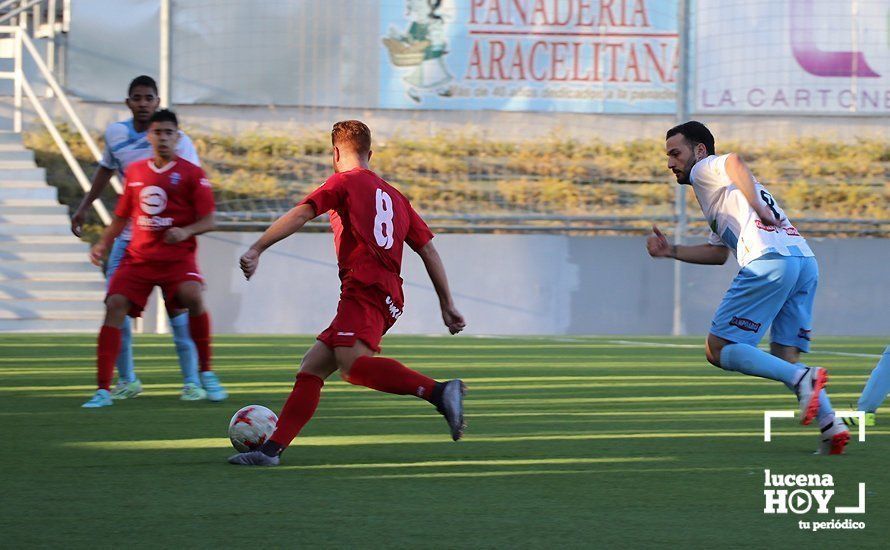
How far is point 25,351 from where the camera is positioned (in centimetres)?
1313

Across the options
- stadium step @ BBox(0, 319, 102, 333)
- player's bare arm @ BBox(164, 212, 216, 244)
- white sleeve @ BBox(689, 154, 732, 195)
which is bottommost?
stadium step @ BBox(0, 319, 102, 333)

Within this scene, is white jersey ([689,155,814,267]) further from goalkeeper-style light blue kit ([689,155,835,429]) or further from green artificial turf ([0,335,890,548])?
green artificial turf ([0,335,890,548])

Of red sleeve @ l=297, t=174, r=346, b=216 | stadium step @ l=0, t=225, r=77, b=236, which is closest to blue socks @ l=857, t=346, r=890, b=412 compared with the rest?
red sleeve @ l=297, t=174, r=346, b=216

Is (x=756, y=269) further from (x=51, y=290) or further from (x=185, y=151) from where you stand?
(x=51, y=290)

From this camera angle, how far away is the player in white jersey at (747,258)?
6.66 meters

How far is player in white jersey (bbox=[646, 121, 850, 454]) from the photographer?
21.8ft

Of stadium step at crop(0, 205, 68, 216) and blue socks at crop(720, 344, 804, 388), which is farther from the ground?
stadium step at crop(0, 205, 68, 216)

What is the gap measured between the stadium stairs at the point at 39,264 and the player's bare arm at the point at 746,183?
43.1 ft

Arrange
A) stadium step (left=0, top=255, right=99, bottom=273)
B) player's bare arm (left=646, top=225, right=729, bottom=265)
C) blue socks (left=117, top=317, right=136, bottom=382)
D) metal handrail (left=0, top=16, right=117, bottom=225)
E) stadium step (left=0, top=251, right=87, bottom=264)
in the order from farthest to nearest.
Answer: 1. metal handrail (left=0, top=16, right=117, bottom=225)
2. stadium step (left=0, top=251, right=87, bottom=264)
3. stadium step (left=0, top=255, right=99, bottom=273)
4. blue socks (left=117, top=317, right=136, bottom=382)
5. player's bare arm (left=646, top=225, right=729, bottom=265)

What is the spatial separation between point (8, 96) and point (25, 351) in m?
9.39

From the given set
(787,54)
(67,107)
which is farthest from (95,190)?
(787,54)

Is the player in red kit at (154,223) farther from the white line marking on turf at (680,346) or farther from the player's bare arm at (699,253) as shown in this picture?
the white line marking on turf at (680,346)

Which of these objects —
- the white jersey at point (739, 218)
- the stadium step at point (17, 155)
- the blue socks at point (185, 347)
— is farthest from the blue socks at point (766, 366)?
the stadium step at point (17, 155)

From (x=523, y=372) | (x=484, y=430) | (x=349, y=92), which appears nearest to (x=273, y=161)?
(x=349, y=92)
